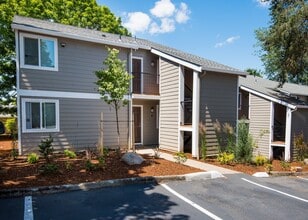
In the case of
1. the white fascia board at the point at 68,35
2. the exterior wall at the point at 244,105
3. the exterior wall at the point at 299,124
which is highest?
the white fascia board at the point at 68,35

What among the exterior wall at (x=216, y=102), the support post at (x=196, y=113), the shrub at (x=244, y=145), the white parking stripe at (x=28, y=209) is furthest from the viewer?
the exterior wall at (x=216, y=102)

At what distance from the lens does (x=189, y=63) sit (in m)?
11.3

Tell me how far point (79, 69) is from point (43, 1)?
14362mm

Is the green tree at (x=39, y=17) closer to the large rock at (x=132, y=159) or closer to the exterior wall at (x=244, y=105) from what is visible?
the large rock at (x=132, y=159)

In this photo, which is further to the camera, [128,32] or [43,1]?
[128,32]

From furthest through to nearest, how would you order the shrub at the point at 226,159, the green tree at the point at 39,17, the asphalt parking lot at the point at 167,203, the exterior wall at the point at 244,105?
1. the exterior wall at the point at 244,105
2. the green tree at the point at 39,17
3. the shrub at the point at 226,159
4. the asphalt parking lot at the point at 167,203

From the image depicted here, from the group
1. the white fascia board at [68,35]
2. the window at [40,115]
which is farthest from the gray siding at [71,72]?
the window at [40,115]

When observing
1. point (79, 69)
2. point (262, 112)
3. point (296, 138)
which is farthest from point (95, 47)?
point (296, 138)

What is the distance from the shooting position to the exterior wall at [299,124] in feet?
47.5

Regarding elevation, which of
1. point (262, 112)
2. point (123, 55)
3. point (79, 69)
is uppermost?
point (123, 55)

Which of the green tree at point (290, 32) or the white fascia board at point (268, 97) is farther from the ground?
the green tree at point (290, 32)

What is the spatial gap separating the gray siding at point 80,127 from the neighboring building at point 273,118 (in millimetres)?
8986

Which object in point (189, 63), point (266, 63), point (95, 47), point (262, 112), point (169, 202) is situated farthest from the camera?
point (266, 63)

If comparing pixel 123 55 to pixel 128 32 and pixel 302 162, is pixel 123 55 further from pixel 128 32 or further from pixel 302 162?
pixel 128 32
